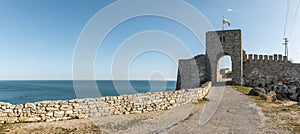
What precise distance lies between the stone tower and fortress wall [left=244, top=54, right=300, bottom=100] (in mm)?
1850

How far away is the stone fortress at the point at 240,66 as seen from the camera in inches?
972

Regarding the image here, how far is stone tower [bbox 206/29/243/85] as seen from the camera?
24594 millimetres

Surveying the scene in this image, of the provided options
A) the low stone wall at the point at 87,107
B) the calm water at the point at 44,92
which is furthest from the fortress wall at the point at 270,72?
Answer: the calm water at the point at 44,92

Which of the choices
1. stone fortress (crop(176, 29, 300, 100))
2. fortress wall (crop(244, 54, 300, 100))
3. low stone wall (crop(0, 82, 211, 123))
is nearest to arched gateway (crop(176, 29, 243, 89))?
stone fortress (crop(176, 29, 300, 100))

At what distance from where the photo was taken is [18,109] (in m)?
8.15

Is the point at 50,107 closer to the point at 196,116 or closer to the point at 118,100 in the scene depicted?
the point at 118,100

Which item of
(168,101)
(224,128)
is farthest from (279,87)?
(224,128)

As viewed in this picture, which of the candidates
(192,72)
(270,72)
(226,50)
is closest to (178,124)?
(192,72)

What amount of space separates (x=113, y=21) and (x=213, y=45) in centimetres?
1476

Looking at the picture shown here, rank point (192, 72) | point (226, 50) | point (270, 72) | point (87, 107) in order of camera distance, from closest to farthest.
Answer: point (87, 107)
point (226, 50)
point (270, 72)
point (192, 72)

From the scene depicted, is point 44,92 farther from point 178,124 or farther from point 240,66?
point 178,124

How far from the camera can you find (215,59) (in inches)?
1009

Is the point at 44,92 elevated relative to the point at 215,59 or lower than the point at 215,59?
lower

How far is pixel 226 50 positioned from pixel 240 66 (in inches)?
99.8
